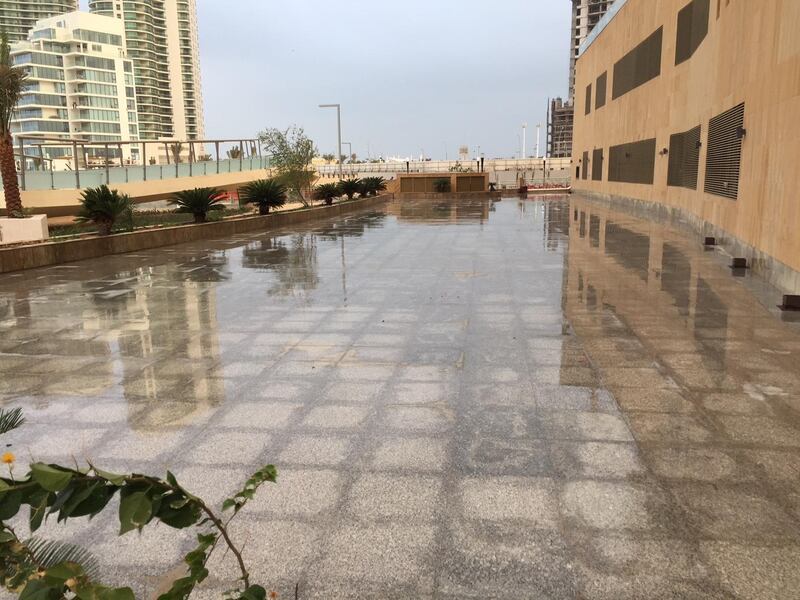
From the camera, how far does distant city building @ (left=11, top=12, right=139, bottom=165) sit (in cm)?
11919

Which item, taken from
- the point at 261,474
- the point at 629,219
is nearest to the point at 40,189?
the point at 629,219

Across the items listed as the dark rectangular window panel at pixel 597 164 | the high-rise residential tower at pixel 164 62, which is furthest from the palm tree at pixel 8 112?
the high-rise residential tower at pixel 164 62

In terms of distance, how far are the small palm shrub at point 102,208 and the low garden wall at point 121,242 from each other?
0.45 m

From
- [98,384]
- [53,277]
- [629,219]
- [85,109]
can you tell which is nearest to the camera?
[98,384]

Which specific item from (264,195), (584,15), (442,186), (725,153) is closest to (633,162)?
(725,153)

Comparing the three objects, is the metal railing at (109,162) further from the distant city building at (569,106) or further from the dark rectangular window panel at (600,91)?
the distant city building at (569,106)

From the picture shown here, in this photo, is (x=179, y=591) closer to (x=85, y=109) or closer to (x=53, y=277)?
(x=53, y=277)

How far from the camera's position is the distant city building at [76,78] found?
11919cm

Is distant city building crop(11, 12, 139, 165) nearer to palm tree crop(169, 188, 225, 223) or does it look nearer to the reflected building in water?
palm tree crop(169, 188, 225, 223)

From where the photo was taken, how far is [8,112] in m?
24.4

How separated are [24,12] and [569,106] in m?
144

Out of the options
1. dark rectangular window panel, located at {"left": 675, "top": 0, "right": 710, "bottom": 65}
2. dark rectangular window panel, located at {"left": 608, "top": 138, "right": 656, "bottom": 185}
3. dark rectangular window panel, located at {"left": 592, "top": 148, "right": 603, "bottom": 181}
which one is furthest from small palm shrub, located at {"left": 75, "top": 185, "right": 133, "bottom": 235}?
dark rectangular window panel, located at {"left": 592, "top": 148, "right": 603, "bottom": 181}

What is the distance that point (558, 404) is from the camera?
5.35 m

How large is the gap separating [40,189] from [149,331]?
2677 cm
